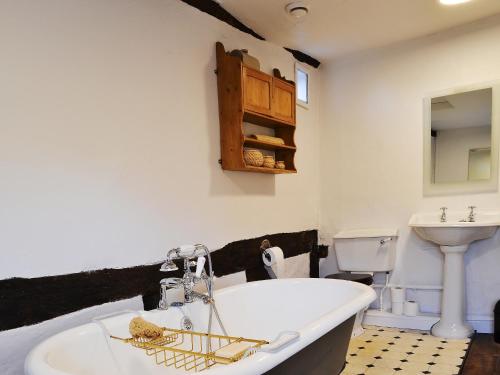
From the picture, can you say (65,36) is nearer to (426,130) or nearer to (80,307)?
(80,307)

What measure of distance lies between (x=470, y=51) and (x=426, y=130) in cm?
68

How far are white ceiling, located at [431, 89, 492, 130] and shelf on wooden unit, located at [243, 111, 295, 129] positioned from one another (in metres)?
1.25

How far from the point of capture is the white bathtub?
4.05 feet

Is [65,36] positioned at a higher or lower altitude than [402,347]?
higher

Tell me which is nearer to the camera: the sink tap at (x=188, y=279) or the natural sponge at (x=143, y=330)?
the natural sponge at (x=143, y=330)

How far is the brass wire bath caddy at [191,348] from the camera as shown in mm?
1323

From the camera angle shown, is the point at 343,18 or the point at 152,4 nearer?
the point at 152,4

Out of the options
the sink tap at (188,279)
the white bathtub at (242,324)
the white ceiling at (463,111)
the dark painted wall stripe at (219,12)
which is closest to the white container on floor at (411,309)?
the white bathtub at (242,324)

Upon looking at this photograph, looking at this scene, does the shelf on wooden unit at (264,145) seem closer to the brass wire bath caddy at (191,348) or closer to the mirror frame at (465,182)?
the mirror frame at (465,182)

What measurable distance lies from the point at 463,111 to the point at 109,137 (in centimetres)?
271

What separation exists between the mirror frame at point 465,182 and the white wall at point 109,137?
155 cm

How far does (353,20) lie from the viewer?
287 centimetres

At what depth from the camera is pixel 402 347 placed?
2.80 m

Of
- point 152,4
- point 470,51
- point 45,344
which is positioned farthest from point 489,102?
point 45,344
